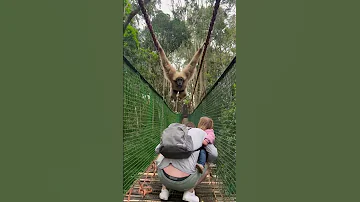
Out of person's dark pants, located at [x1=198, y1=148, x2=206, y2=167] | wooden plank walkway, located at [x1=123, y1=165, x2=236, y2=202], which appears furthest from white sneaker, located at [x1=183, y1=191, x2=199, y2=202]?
person's dark pants, located at [x1=198, y1=148, x2=206, y2=167]

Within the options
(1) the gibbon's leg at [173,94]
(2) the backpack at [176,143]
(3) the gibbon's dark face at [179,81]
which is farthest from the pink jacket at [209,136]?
(1) the gibbon's leg at [173,94]

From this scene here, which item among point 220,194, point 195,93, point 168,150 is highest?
point 195,93

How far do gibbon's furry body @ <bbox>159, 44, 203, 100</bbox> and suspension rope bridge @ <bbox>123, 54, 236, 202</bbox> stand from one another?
0.69 m

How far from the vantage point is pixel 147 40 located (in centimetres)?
197

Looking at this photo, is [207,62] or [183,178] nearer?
[183,178]

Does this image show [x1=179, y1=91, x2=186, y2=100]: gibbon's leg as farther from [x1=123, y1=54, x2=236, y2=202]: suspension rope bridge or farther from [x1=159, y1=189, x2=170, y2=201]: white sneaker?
[x1=159, y1=189, x2=170, y2=201]: white sneaker

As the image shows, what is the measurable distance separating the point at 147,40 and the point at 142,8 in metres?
0.65

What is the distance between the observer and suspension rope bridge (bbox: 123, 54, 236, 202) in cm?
119

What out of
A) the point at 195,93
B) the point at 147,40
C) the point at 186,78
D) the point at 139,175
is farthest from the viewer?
the point at 195,93

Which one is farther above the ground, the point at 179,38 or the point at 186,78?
the point at 179,38

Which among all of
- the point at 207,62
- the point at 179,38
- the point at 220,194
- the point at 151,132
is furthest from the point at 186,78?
the point at 220,194

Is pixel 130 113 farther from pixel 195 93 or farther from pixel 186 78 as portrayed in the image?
pixel 195 93

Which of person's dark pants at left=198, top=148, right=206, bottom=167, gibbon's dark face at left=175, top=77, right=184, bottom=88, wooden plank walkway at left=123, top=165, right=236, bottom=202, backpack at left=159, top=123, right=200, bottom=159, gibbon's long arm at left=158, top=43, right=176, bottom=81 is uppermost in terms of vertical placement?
gibbon's long arm at left=158, top=43, right=176, bottom=81

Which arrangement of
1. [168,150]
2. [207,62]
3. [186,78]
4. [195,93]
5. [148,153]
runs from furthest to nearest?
[195,93]
[207,62]
[186,78]
[148,153]
[168,150]
